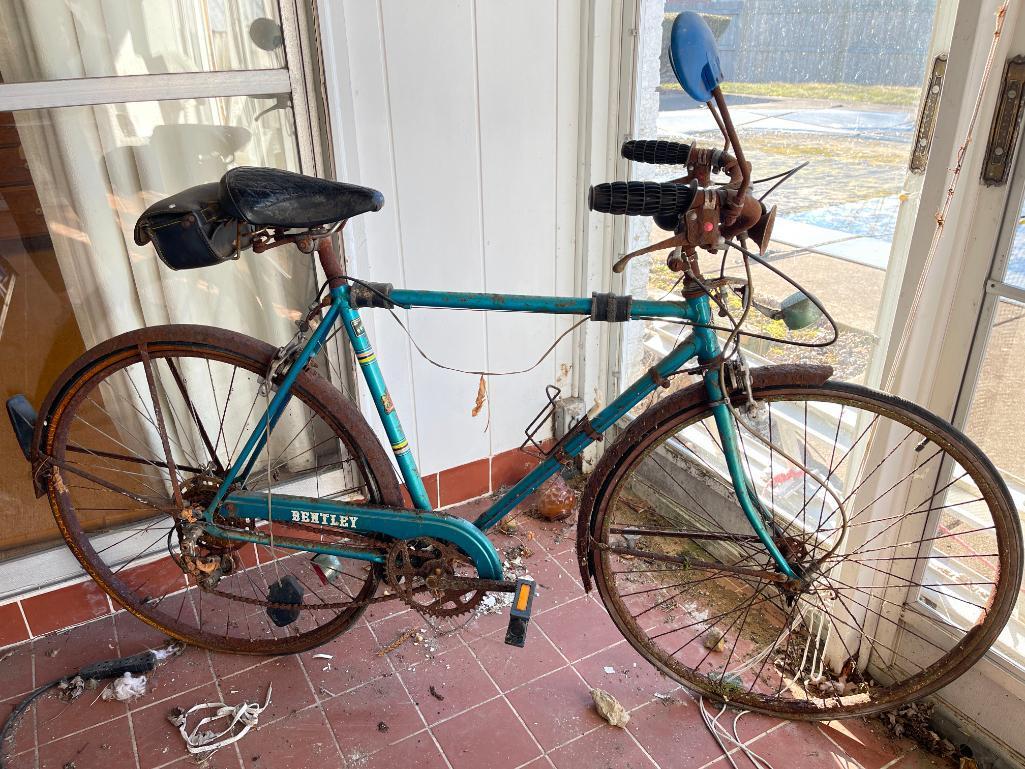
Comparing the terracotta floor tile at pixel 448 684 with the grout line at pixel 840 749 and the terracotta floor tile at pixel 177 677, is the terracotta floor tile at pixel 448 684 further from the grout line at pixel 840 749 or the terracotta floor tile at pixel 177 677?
the grout line at pixel 840 749

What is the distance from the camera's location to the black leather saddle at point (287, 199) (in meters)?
1.43

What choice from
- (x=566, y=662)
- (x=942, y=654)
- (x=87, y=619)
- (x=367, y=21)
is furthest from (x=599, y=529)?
(x=87, y=619)

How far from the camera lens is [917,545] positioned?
168 cm

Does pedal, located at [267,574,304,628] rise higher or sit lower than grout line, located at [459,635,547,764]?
higher

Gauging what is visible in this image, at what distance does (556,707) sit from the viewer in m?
1.82

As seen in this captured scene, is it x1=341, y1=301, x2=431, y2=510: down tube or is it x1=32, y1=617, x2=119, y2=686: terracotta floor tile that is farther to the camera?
x1=32, y1=617, x2=119, y2=686: terracotta floor tile

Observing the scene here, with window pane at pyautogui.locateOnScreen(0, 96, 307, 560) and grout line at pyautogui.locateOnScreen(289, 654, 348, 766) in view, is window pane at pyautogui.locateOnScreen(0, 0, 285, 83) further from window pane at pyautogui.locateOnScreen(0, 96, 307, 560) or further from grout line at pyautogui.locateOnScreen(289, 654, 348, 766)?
grout line at pyautogui.locateOnScreen(289, 654, 348, 766)

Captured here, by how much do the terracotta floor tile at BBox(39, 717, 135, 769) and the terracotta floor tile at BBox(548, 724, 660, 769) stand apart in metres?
0.99

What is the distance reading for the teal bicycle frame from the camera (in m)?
1.49

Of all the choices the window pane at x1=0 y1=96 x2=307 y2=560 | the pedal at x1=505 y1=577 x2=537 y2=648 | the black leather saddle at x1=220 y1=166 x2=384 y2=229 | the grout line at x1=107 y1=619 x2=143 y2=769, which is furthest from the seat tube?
the grout line at x1=107 y1=619 x2=143 y2=769

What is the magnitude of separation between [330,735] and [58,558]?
0.92 meters

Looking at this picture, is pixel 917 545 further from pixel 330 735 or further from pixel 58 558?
Answer: pixel 58 558

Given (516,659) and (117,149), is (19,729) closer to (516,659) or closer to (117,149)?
(516,659)

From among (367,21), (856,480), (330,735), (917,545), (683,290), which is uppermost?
(367,21)
